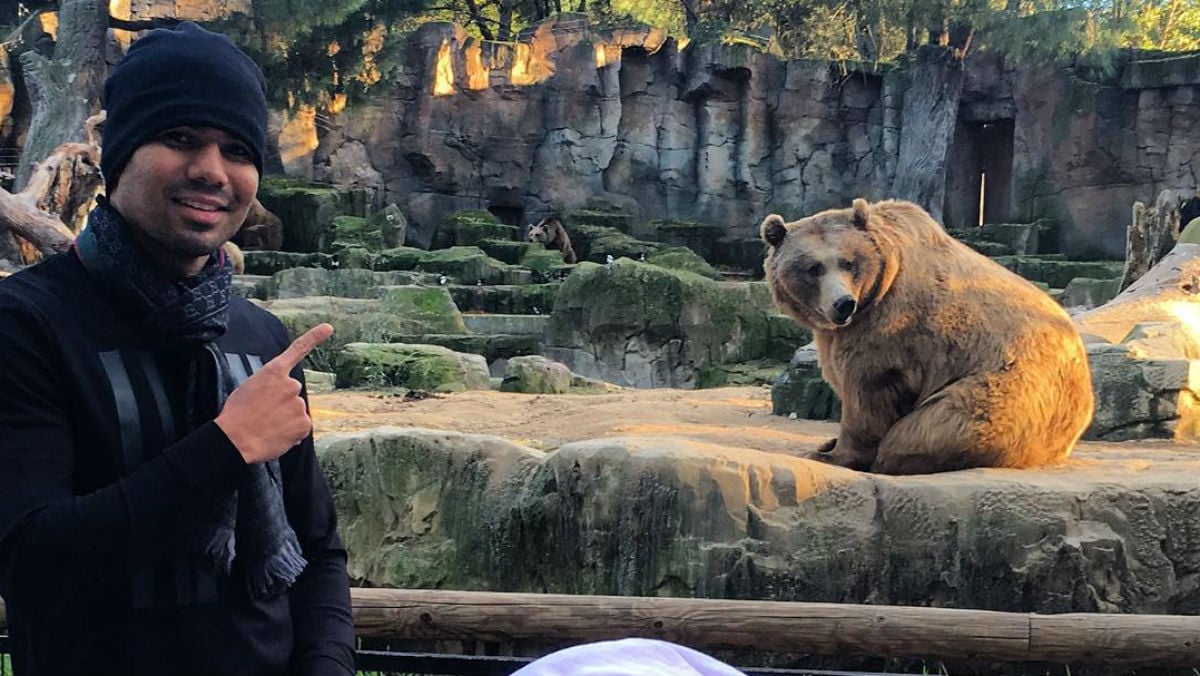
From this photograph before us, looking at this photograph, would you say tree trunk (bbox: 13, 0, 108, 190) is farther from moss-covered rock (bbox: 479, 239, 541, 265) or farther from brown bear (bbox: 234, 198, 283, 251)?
moss-covered rock (bbox: 479, 239, 541, 265)

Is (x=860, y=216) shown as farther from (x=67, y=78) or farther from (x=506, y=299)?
(x=67, y=78)

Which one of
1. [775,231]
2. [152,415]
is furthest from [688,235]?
[152,415]

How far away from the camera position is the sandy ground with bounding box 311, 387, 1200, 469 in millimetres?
4902

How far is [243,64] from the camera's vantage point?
1438mm

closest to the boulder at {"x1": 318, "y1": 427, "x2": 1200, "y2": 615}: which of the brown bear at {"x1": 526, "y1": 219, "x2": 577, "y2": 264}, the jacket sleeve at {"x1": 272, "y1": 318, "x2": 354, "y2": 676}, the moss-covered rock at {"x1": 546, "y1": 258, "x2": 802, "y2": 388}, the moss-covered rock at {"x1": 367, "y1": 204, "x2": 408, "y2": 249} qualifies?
the jacket sleeve at {"x1": 272, "y1": 318, "x2": 354, "y2": 676}

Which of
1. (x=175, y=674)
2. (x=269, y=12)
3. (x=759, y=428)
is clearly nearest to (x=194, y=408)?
(x=175, y=674)

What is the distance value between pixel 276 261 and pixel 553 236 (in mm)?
5289

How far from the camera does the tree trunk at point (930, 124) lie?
68.3 feet

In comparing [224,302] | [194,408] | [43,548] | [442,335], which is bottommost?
[442,335]

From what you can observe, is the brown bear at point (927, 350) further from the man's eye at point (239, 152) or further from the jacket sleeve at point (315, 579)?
the man's eye at point (239, 152)

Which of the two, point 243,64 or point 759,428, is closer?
point 243,64

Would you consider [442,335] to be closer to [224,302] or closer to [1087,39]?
[224,302]

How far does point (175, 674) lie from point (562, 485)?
2.55 meters

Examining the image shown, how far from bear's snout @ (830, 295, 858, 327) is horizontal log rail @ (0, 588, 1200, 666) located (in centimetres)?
143
